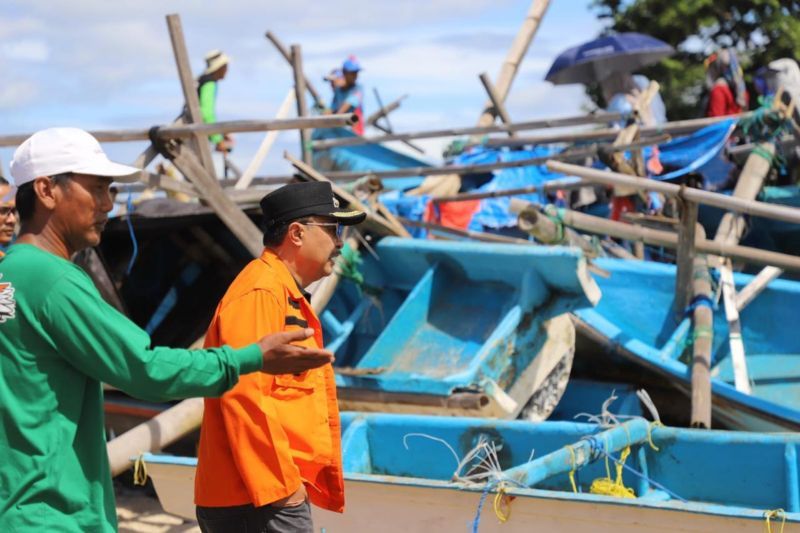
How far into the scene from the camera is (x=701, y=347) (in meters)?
6.43

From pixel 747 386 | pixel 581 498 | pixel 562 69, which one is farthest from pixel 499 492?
pixel 562 69

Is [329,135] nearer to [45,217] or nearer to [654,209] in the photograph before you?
[654,209]

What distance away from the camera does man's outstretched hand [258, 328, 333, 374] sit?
2459mm

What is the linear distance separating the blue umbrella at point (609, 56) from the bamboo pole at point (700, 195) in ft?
18.4

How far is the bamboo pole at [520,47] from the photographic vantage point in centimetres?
1204

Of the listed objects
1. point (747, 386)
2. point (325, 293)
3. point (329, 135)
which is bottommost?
point (747, 386)

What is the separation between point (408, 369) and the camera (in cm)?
669

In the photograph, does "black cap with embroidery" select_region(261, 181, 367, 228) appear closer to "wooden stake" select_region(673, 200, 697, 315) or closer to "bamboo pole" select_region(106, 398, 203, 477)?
"bamboo pole" select_region(106, 398, 203, 477)

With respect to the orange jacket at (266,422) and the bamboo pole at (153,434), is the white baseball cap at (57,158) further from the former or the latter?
the bamboo pole at (153,434)

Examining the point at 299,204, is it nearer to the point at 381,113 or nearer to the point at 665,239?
the point at 665,239

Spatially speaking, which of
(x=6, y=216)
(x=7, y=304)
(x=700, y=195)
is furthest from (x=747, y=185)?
(x=7, y=304)

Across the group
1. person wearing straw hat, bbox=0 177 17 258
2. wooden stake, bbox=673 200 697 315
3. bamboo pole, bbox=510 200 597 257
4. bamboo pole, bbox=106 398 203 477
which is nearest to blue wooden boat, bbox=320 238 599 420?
bamboo pole, bbox=510 200 597 257

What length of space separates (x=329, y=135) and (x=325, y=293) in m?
4.92

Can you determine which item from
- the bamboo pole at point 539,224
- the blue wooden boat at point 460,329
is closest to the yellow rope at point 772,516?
the blue wooden boat at point 460,329
